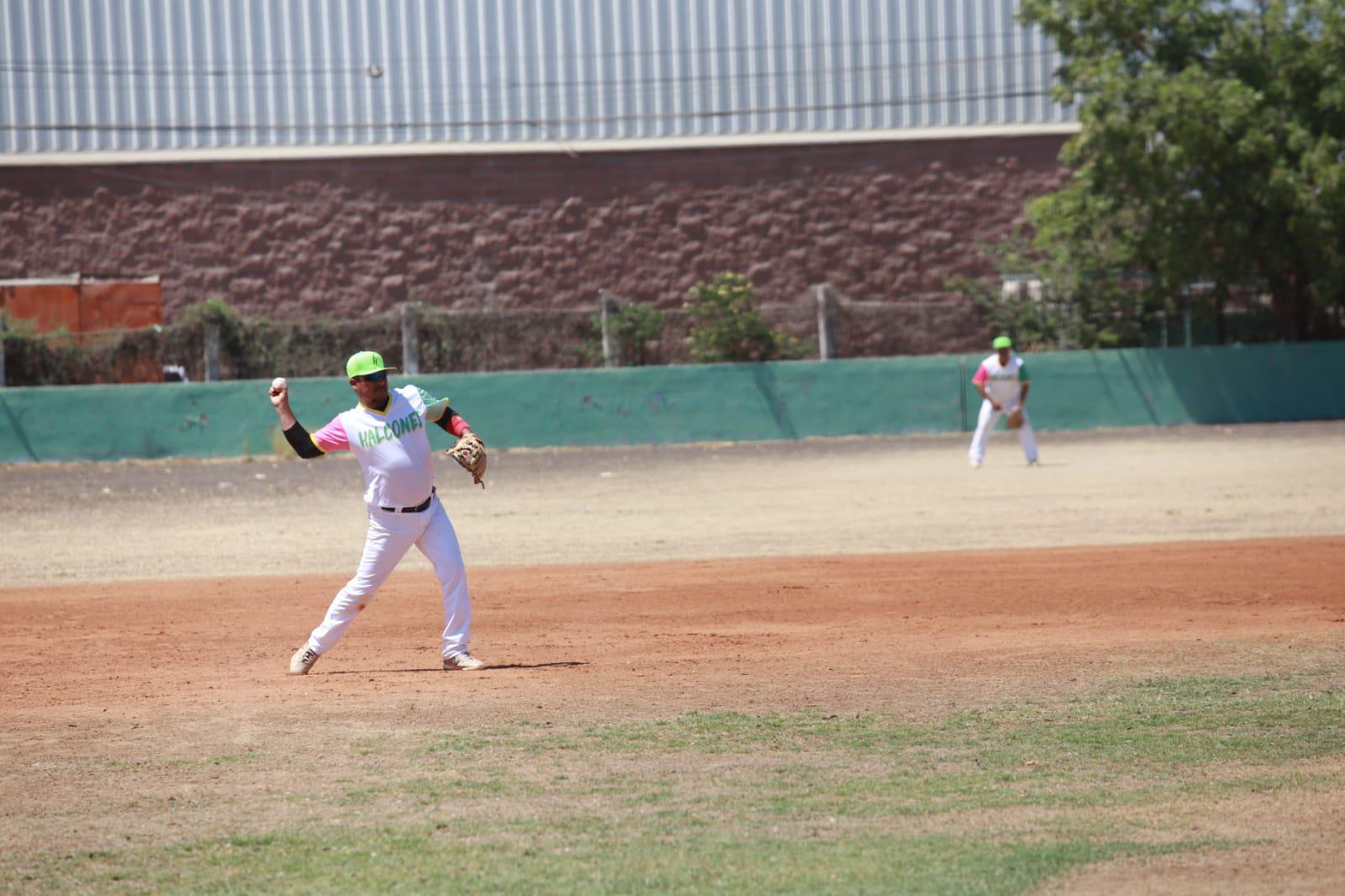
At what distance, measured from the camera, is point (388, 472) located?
362 inches

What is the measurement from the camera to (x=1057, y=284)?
31.7 metres

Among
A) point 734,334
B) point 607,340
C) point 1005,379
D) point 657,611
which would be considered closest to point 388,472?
point 657,611

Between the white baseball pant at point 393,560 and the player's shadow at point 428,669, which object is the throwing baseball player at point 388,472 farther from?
the player's shadow at point 428,669

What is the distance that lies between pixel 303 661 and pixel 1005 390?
15.7 m

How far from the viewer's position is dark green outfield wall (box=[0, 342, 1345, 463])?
28.1m

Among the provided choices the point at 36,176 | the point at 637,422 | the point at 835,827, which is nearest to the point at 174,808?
the point at 835,827

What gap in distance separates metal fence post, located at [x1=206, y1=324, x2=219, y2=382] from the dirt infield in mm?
6155

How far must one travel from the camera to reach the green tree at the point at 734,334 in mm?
30406

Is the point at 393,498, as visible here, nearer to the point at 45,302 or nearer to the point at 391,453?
the point at 391,453

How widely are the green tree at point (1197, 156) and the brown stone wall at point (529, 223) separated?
2943mm

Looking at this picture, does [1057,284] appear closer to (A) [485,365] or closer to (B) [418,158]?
(A) [485,365]

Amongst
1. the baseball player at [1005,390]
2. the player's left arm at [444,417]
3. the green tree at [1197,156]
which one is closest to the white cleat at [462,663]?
the player's left arm at [444,417]

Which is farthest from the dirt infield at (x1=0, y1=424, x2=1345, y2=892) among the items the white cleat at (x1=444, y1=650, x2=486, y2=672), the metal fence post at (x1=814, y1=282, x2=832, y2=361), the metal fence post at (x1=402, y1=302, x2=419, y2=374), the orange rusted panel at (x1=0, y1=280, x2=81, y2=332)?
the orange rusted panel at (x1=0, y1=280, x2=81, y2=332)

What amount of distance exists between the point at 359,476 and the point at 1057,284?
14.7m
